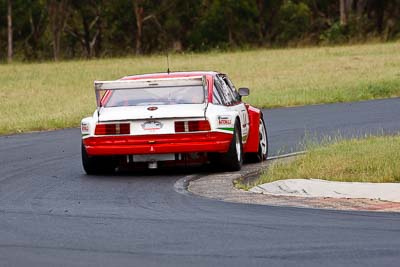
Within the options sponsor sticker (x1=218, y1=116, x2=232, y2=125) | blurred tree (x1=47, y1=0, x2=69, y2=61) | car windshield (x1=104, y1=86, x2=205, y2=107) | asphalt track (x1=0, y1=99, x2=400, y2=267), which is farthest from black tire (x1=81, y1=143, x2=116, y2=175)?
blurred tree (x1=47, y1=0, x2=69, y2=61)

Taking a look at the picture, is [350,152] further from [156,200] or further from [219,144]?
[156,200]

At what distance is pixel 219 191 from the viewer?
45.2ft

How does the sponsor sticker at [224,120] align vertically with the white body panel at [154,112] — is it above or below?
below

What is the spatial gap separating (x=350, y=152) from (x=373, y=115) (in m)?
10.4

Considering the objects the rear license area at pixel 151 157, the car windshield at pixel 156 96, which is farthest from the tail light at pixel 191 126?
the car windshield at pixel 156 96

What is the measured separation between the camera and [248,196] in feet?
43.2

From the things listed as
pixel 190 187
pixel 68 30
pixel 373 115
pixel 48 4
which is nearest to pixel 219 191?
pixel 190 187

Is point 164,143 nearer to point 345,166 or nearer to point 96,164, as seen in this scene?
point 96,164

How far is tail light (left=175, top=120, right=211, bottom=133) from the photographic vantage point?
15.4m

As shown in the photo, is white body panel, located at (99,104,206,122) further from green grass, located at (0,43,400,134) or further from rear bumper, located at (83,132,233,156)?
green grass, located at (0,43,400,134)

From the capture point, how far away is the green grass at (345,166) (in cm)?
1338

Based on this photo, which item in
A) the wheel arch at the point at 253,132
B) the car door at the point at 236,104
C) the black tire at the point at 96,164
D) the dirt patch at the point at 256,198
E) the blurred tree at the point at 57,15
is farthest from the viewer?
the blurred tree at the point at 57,15

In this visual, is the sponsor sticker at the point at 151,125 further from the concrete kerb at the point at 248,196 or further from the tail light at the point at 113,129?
the concrete kerb at the point at 248,196

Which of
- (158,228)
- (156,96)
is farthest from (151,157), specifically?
(158,228)
